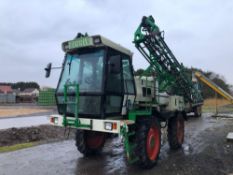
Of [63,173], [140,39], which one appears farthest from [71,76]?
[140,39]

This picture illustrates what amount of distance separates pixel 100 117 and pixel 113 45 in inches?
65.9

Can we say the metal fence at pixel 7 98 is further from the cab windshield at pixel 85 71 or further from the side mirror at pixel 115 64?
the side mirror at pixel 115 64

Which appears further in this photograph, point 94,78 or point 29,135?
point 29,135

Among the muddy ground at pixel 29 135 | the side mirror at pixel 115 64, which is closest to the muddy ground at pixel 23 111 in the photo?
the muddy ground at pixel 29 135

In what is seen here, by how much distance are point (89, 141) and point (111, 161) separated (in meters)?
1.08

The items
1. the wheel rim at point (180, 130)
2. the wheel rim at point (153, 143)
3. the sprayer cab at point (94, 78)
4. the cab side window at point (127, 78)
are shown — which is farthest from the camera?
the wheel rim at point (180, 130)

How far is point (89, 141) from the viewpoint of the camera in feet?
26.3

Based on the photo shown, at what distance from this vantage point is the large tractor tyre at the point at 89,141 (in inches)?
301

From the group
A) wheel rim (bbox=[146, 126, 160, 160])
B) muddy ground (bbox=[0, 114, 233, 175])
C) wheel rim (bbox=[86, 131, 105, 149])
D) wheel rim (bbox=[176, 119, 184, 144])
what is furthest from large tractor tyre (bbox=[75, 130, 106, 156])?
wheel rim (bbox=[176, 119, 184, 144])

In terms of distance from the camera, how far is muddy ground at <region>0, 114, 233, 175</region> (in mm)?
6312

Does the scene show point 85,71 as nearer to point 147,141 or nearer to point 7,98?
point 147,141

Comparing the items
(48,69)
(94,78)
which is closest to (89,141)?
(48,69)

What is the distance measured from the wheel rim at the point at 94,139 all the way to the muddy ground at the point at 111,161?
0.34 m

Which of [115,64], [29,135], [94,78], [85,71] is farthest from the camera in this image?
[29,135]
